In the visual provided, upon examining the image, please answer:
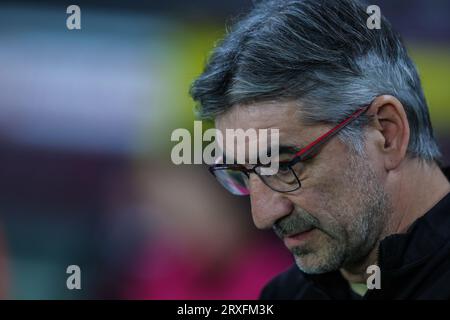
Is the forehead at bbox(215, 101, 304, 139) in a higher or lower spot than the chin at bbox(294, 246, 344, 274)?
higher

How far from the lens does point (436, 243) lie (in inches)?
61.4

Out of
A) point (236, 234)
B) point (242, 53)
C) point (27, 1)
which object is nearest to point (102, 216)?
point (236, 234)

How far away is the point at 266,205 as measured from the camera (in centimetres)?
168

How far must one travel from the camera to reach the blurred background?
4.27 meters

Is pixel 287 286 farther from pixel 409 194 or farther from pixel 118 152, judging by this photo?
pixel 118 152

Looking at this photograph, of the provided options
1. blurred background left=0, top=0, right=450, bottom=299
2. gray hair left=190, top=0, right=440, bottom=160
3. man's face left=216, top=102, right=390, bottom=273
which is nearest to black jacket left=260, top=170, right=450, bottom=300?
man's face left=216, top=102, right=390, bottom=273

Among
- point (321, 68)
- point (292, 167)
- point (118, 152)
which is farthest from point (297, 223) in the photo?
point (118, 152)

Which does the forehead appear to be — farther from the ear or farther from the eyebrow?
the ear

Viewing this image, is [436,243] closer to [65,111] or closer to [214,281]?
[214,281]

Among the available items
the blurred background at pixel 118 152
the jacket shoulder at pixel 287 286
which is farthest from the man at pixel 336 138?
the blurred background at pixel 118 152

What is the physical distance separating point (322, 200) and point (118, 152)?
11.1 ft

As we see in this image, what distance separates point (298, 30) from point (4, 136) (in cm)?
361

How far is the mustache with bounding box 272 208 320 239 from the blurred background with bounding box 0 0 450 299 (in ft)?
7.84

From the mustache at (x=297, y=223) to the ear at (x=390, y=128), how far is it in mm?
238
